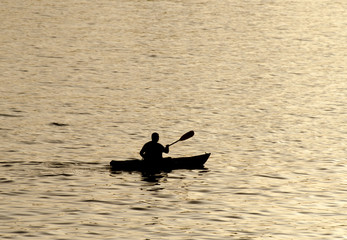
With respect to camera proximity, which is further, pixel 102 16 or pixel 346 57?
pixel 102 16

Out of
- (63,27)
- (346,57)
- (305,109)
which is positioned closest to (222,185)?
(305,109)

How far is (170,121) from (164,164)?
11475mm

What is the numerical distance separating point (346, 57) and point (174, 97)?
77.6ft

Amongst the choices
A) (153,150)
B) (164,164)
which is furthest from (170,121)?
(153,150)

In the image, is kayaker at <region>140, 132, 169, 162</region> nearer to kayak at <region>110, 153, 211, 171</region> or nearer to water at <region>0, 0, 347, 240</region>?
kayak at <region>110, 153, 211, 171</region>

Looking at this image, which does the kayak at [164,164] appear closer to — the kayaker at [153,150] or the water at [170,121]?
the kayaker at [153,150]

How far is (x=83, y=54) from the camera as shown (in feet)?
208

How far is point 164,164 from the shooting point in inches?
1185

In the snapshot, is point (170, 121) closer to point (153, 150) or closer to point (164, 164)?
Result: point (164, 164)

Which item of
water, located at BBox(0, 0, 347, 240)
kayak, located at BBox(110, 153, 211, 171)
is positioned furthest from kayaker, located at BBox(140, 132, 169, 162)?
water, located at BBox(0, 0, 347, 240)

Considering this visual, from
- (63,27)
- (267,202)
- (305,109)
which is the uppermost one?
(63,27)

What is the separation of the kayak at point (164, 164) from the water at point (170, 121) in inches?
13.0

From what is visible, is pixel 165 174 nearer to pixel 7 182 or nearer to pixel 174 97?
pixel 7 182

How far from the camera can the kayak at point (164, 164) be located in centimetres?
2967
